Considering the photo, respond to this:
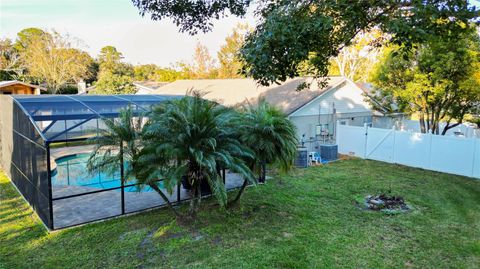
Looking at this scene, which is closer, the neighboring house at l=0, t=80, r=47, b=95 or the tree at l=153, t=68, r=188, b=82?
the neighboring house at l=0, t=80, r=47, b=95

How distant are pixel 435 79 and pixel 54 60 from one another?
30.8 m

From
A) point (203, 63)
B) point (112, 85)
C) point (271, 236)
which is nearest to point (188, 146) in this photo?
point (271, 236)

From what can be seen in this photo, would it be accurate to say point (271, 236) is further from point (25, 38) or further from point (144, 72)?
point (144, 72)

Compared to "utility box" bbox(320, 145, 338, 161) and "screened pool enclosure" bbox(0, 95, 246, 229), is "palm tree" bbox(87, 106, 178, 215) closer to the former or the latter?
"screened pool enclosure" bbox(0, 95, 246, 229)

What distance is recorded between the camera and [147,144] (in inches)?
276

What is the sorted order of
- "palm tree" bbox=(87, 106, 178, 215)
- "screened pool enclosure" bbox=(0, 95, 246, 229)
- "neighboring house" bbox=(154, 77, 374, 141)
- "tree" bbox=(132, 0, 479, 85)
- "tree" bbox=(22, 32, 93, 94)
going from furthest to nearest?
"tree" bbox=(22, 32, 93, 94) → "neighboring house" bbox=(154, 77, 374, 141) → "screened pool enclosure" bbox=(0, 95, 246, 229) → "palm tree" bbox=(87, 106, 178, 215) → "tree" bbox=(132, 0, 479, 85)

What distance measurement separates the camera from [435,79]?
13211 millimetres

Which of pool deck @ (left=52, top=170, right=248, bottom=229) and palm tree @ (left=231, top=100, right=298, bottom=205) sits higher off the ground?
palm tree @ (left=231, top=100, right=298, bottom=205)

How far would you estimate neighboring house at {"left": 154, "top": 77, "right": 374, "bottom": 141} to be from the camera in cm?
1627

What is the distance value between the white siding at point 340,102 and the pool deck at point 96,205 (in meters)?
7.05

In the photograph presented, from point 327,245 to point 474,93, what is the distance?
10126 millimetres

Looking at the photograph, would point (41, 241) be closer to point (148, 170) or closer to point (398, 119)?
point (148, 170)

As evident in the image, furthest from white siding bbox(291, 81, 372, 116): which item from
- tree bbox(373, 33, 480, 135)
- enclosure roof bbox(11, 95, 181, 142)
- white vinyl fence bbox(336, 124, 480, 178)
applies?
enclosure roof bbox(11, 95, 181, 142)

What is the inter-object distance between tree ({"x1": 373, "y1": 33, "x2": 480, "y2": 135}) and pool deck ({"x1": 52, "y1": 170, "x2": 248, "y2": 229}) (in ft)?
28.8
